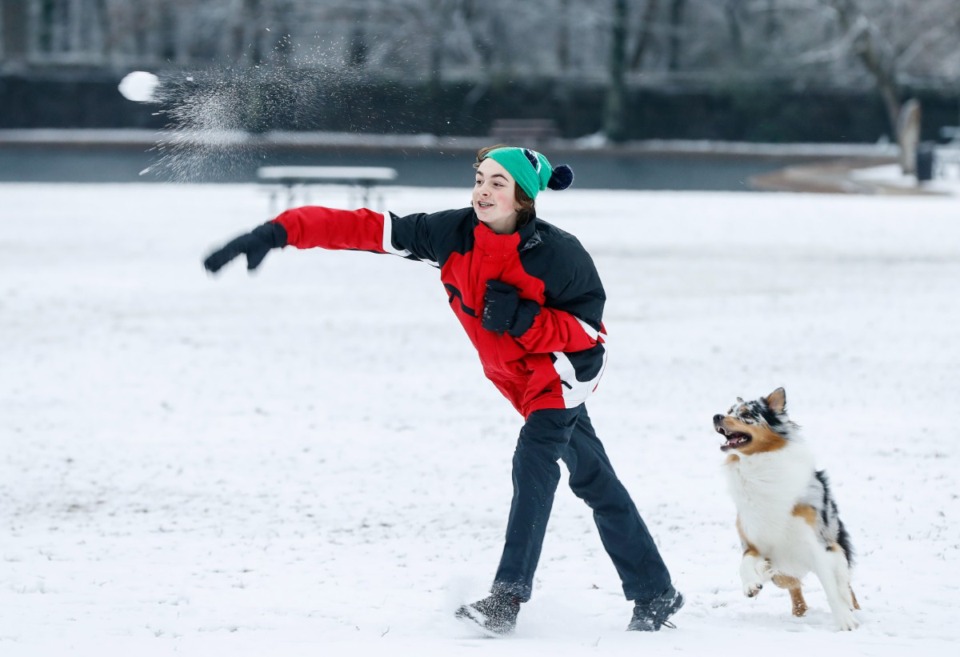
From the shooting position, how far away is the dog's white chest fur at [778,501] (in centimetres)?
455

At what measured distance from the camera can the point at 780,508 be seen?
4566mm

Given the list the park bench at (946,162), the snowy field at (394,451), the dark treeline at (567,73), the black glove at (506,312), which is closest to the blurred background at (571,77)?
the dark treeline at (567,73)

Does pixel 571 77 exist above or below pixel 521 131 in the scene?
above

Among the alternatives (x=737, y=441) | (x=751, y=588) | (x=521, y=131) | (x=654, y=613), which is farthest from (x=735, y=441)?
(x=521, y=131)

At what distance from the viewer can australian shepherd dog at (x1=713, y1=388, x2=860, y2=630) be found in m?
4.54

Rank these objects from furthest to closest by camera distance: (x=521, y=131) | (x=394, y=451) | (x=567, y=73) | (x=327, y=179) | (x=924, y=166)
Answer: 1. (x=567, y=73)
2. (x=521, y=131)
3. (x=924, y=166)
4. (x=327, y=179)
5. (x=394, y=451)

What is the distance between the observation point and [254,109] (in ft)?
25.8

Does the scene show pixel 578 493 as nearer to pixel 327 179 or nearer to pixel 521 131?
pixel 327 179

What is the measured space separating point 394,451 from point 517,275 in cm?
349

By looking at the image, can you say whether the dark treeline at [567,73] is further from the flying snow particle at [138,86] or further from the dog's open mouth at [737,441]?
the dog's open mouth at [737,441]

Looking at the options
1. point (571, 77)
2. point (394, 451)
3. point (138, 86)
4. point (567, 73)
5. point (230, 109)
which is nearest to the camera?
point (138, 86)

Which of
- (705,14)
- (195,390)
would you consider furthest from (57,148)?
(195,390)

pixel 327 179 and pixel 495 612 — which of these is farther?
pixel 327 179

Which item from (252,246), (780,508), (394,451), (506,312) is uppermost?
(252,246)
